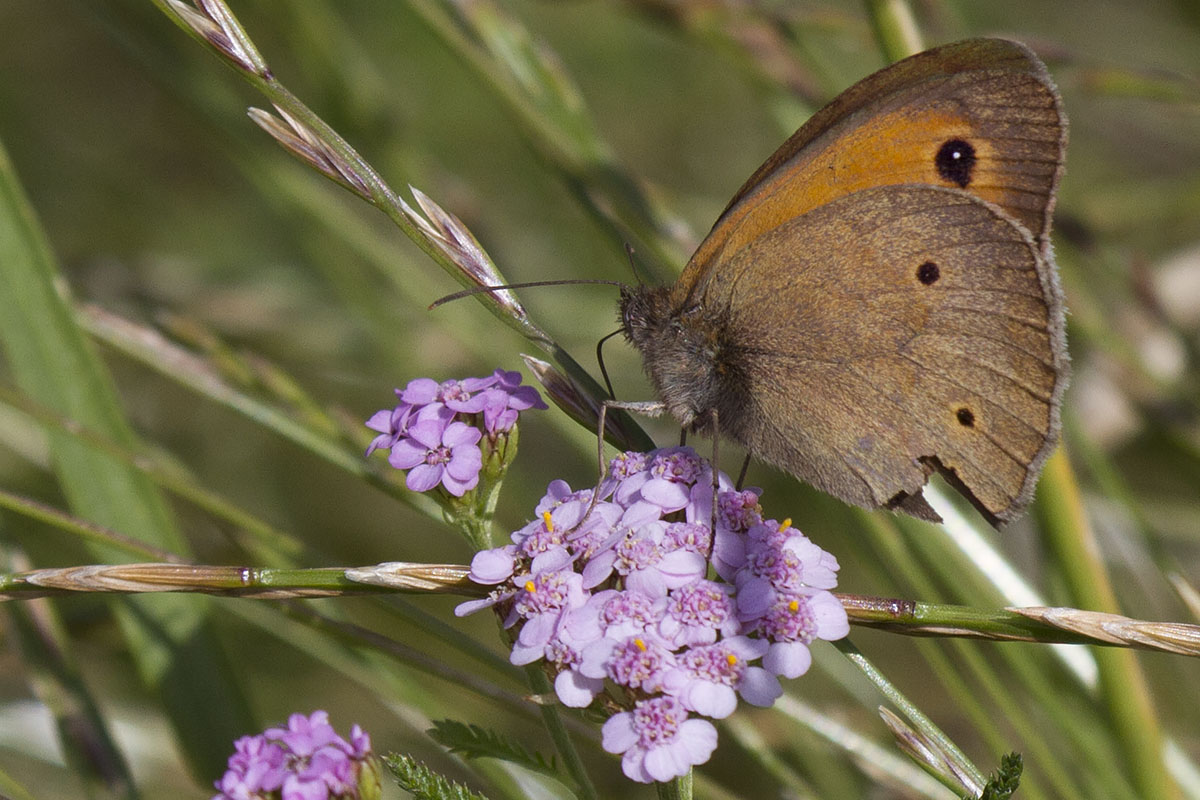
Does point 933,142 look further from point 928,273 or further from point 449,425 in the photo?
point 449,425

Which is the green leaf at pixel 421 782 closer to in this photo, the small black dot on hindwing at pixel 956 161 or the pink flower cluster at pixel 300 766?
the pink flower cluster at pixel 300 766

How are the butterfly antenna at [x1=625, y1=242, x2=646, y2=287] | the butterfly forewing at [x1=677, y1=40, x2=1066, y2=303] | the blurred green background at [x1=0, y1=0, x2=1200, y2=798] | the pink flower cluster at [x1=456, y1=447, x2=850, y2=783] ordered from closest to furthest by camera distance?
the pink flower cluster at [x1=456, y1=447, x2=850, y2=783] → the butterfly forewing at [x1=677, y1=40, x2=1066, y2=303] → the butterfly antenna at [x1=625, y1=242, x2=646, y2=287] → the blurred green background at [x1=0, y1=0, x2=1200, y2=798]

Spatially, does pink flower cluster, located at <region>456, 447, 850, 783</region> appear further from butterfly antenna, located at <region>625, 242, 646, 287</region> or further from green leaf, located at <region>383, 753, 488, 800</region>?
butterfly antenna, located at <region>625, 242, 646, 287</region>

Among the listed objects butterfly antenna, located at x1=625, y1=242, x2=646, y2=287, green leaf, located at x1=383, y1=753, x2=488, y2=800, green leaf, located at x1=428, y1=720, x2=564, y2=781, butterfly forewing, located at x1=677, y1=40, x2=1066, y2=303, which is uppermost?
butterfly forewing, located at x1=677, y1=40, x2=1066, y2=303

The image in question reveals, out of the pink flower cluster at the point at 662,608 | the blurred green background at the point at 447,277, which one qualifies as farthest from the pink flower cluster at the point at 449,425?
the blurred green background at the point at 447,277

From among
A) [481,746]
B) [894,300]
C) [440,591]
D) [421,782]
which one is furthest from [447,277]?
[421,782]

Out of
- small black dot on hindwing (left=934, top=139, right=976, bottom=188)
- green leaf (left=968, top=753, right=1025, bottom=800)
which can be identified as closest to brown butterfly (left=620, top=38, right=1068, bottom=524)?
small black dot on hindwing (left=934, top=139, right=976, bottom=188)

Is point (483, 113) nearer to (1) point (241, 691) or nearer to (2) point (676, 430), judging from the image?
(2) point (676, 430)
